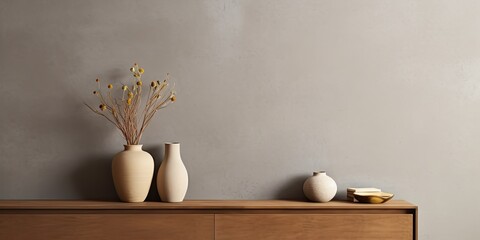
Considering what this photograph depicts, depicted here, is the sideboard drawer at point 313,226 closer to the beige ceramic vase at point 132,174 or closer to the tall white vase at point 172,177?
the tall white vase at point 172,177

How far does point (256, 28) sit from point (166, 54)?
1.78 feet

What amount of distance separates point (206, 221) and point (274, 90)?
85 cm

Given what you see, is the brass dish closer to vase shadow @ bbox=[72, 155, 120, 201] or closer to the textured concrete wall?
the textured concrete wall

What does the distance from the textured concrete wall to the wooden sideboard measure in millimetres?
282

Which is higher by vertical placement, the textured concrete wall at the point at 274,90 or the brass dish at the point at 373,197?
the textured concrete wall at the point at 274,90

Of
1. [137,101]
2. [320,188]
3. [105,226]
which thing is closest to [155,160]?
[137,101]

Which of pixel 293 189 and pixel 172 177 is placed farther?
pixel 293 189

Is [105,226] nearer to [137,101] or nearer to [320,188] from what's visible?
[137,101]

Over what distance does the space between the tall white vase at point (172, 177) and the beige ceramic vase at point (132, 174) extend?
74 mm

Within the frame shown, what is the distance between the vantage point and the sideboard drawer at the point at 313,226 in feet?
9.27

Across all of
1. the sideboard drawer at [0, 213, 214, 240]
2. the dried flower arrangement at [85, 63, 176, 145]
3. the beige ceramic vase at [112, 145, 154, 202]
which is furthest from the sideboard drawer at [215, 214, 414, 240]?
the dried flower arrangement at [85, 63, 176, 145]

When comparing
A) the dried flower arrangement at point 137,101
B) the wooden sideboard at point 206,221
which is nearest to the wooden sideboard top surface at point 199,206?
the wooden sideboard at point 206,221

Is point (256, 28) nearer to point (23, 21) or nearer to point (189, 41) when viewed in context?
point (189, 41)

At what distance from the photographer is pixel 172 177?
292 centimetres
